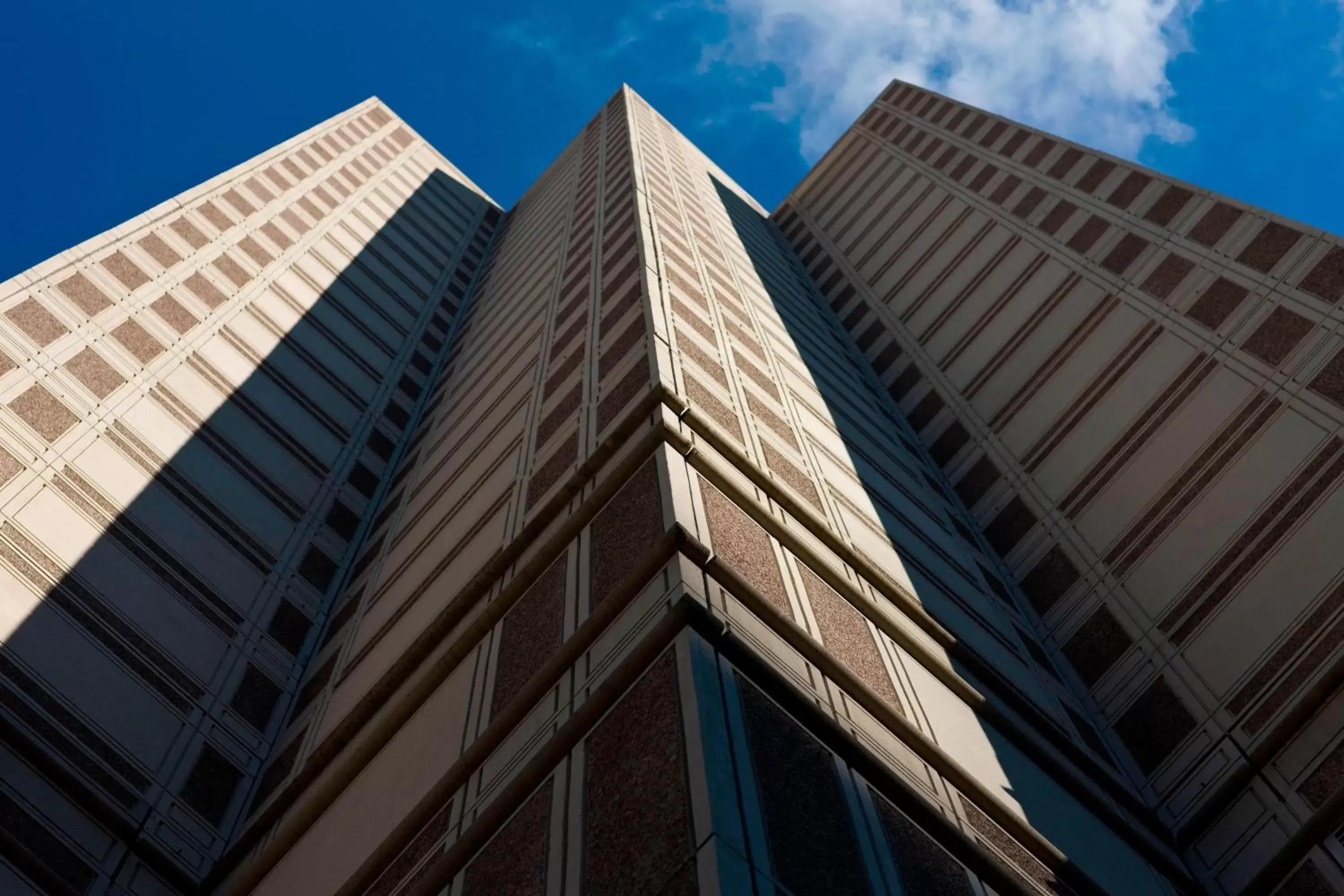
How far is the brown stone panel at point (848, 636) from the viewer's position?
10.7m

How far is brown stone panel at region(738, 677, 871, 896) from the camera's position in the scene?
7.12 meters

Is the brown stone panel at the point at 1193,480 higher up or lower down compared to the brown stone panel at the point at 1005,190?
lower down

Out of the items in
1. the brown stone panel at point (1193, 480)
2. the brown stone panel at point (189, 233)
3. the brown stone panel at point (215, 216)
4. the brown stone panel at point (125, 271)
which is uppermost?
the brown stone panel at point (1193, 480)

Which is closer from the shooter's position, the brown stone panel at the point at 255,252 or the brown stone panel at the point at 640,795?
the brown stone panel at the point at 640,795

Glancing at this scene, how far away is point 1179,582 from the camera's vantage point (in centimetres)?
1722

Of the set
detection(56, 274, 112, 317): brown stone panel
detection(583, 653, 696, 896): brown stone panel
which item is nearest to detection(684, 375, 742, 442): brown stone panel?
detection(583, 653, 696, 896): brown stone panel

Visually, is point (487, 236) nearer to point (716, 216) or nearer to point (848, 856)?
point (716, 216)

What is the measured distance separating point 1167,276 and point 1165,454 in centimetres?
515

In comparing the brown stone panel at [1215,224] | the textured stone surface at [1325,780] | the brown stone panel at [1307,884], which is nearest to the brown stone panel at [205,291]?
the brown stone panel at [1215,224]

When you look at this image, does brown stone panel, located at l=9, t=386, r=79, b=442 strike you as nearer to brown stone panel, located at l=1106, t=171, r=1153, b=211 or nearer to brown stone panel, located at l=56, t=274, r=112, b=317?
brown stone panel, located at l=56, t=274, r=112, b=317

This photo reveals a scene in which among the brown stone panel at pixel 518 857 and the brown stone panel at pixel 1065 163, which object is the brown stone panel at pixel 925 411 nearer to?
the brown stone panel at pixel 1065 163

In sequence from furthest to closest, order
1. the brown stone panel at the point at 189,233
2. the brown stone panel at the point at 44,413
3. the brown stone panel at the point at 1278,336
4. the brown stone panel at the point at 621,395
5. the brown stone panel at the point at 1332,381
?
the brown stone panel at the point at 189,233 < the brown stone panel at the point at 1278,336 < the brown stone panel at the point at 44,413 < the brown stone panel at the point at 1332,381 < the brown stone panel at the point at 621,395

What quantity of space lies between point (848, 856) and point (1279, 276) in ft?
54.8

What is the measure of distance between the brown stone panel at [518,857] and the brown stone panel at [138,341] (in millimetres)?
15938
